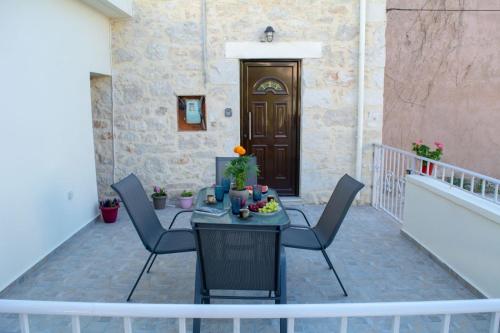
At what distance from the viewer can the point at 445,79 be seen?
6816 millimetres

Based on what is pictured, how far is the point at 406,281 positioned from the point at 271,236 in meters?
1.60

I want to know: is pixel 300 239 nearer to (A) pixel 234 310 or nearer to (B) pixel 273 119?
(A) pixel 234 310

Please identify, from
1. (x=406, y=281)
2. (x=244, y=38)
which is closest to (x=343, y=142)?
(x=244, y=38)

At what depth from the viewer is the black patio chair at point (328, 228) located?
9.66 ft

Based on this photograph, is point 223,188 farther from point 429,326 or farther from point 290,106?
point 290,106

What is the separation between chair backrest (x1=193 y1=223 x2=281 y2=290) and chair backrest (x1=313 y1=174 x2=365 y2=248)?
Result: 2.56ft

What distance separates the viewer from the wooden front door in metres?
5.45

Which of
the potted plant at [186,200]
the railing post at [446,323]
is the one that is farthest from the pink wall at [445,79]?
the railing post at [446,323]

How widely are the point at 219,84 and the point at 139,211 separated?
2.78 meters

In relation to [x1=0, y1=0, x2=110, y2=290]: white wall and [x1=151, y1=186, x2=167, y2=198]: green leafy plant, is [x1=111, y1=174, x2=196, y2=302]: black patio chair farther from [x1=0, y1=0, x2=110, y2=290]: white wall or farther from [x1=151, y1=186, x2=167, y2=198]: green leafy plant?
[x1=151, y1=186, x2=167, y2=198]: green leafy plant

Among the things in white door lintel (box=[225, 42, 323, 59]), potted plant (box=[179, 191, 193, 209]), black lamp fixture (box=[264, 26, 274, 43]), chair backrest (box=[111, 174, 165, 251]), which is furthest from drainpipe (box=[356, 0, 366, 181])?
chair backrest (box=[111, 174, 165, 251])

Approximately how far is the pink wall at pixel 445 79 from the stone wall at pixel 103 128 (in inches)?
177

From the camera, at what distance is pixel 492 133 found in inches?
278

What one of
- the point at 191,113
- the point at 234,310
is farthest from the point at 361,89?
the point at 234,310
